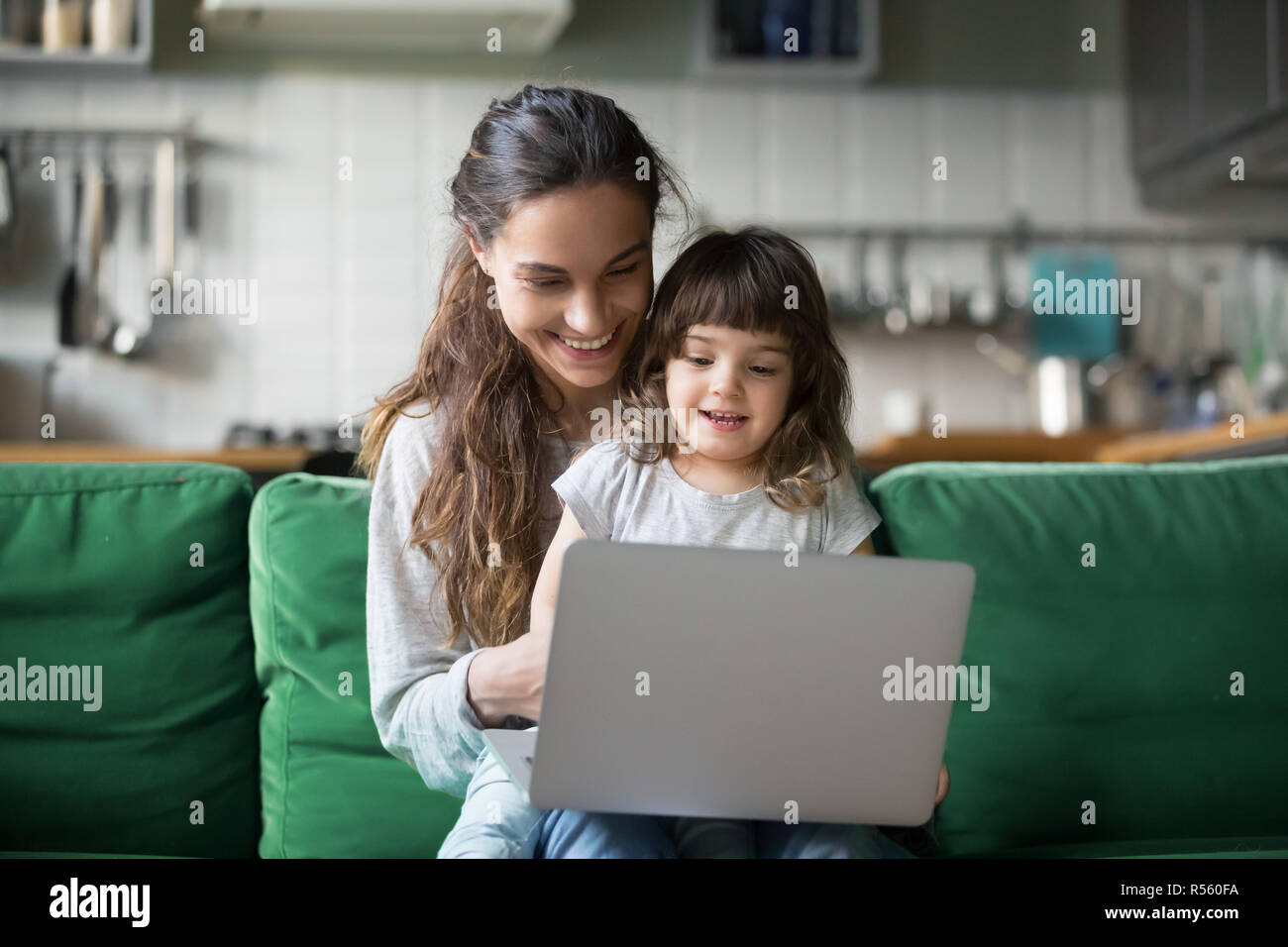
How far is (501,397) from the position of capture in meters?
1.22

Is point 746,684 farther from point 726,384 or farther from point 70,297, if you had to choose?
point 70,297

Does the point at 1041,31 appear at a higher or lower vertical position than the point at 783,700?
higher

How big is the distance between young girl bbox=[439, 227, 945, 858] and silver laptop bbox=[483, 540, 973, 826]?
181 mm

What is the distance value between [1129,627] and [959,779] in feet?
0.80

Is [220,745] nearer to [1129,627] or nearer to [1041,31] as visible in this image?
[1129,627]

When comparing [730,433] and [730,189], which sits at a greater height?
[730,189]

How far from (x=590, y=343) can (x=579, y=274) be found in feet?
0.21

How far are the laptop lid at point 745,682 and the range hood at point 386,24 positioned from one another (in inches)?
106

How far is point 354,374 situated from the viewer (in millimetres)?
3592
